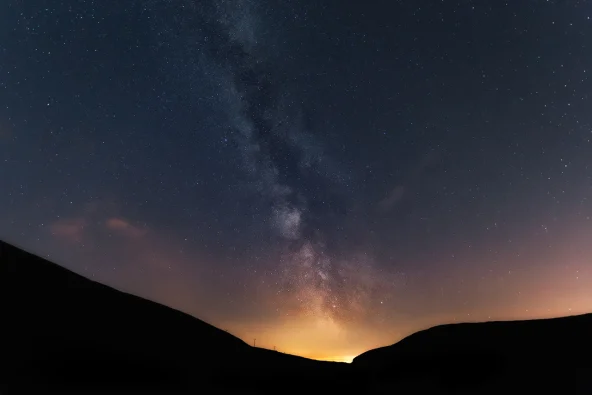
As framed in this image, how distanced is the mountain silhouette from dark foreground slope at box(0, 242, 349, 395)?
0.05 meters

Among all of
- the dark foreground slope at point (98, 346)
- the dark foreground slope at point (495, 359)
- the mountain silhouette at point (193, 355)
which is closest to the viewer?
the dark foreground slope at point (98, 346)

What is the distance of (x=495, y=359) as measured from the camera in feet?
74.6

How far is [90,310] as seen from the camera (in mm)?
20062

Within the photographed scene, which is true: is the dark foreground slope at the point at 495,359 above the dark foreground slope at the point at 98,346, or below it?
above

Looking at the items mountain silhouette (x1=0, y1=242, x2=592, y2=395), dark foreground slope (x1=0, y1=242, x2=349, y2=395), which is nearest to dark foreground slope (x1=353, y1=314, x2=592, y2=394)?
mountain silhouette (x1=0, y1=242, x2=592, y2=395)

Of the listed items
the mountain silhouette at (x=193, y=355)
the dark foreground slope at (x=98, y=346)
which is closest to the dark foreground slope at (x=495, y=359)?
the mountain silhouette at (x=193, y=355)

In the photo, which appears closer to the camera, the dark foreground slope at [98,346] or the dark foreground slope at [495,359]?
the dark foreground slope at [98,346]

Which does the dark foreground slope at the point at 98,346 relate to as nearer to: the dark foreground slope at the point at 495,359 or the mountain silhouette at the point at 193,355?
the mountain silhouette at the point at 193,355

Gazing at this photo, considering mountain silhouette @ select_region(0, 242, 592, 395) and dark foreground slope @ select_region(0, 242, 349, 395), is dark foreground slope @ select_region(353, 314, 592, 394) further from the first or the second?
dark foreground slope @ select_region(0, 242, 349, 395)

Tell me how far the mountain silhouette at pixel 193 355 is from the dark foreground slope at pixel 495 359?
0.24 feet

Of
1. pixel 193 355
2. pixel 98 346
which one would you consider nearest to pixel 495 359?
pixel 193 355

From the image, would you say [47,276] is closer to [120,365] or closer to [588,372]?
[120,365]

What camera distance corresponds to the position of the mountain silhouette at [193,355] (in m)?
16.0

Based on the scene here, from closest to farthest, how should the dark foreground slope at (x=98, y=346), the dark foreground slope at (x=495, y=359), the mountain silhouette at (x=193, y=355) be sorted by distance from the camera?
the dark foreground slope at (x=98, y=346) < the mountain silhouette at (x=193, y=355) < the dark foreground slope at (x=495, y=359)
